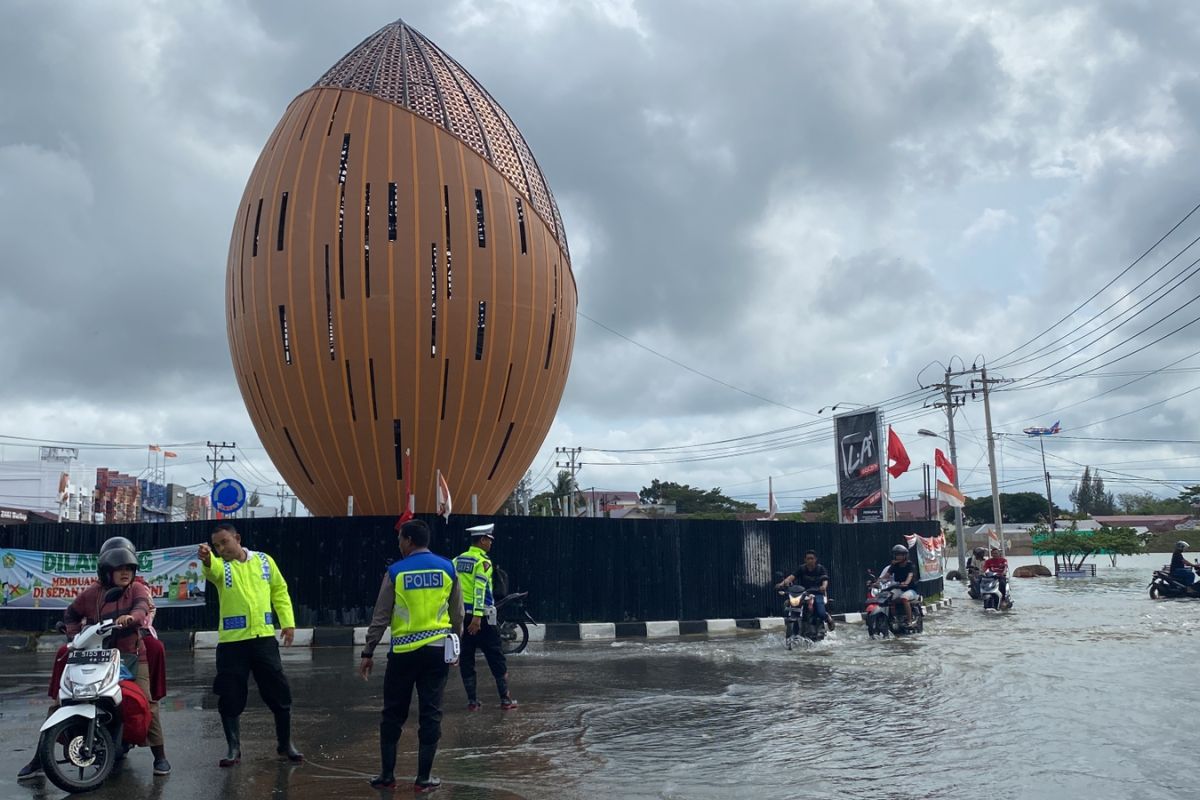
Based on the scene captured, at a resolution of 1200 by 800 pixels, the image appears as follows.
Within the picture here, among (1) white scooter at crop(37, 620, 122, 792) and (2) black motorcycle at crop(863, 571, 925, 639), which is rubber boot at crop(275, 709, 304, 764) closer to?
(1) white scooter at crop(37, 620, 122, 792)

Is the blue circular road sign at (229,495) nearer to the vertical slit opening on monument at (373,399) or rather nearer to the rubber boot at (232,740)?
the vertical slit opening on monument at (373,399)

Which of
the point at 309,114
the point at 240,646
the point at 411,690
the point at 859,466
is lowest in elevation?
the point at 411,690

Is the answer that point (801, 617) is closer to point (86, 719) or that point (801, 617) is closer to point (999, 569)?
point (999, 569)

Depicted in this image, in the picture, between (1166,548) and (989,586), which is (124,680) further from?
(1166,548)

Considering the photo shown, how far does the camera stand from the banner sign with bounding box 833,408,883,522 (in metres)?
23.0

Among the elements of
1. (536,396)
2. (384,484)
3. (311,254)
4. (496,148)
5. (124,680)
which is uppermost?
(496,148)

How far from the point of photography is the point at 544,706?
8.12m

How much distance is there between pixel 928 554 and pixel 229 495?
1577 cm

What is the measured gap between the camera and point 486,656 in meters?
8.03

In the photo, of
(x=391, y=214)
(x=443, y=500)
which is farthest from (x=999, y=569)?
(x=391, y=214)

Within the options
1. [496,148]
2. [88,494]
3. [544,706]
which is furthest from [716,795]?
[88,494]

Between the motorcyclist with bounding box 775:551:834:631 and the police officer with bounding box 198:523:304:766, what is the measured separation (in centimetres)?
850

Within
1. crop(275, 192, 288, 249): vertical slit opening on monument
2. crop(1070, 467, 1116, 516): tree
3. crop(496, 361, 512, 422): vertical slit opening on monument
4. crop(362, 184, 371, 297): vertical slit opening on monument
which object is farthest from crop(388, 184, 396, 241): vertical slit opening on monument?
crop(1070, 467, 1116, 516): tree

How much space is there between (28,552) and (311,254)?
21.8 ft
